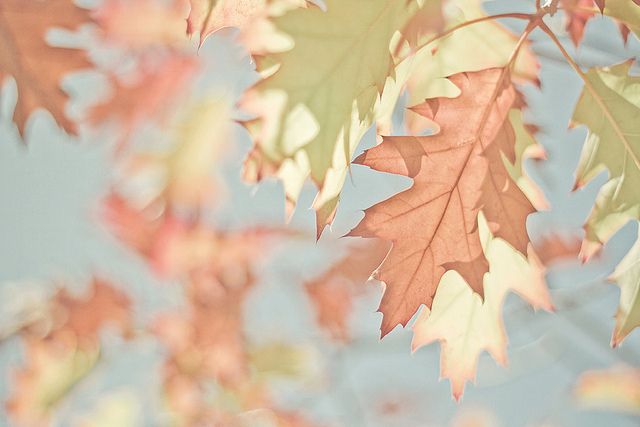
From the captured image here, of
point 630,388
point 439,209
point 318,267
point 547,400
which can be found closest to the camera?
point 439,209

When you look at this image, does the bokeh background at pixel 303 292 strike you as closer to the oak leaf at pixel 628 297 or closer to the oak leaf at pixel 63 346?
the oak leaf at pixel 63 346

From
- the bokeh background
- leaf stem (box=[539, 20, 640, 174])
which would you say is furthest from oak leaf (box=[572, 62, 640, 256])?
the bokeh background

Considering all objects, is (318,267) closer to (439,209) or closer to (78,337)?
(78,337)

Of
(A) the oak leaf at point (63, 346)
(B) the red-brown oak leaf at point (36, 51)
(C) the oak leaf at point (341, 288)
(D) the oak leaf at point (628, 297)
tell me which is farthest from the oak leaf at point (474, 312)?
(A) the oak leaf at point (63, 346)

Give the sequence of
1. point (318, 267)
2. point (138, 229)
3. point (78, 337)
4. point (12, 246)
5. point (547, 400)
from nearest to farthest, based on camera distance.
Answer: point (78, 337)
point (138, 229)
point (318, 267)
point (547, 400)
point (12, 246)

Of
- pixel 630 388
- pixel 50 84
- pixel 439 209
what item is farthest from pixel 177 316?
pixel 630 388

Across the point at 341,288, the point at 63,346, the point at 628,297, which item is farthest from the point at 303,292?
the point at 628,297

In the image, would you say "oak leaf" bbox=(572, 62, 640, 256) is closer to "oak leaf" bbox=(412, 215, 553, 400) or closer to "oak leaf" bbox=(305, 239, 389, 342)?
"oak leaf" bbox=(412, 215, 553, 400)
